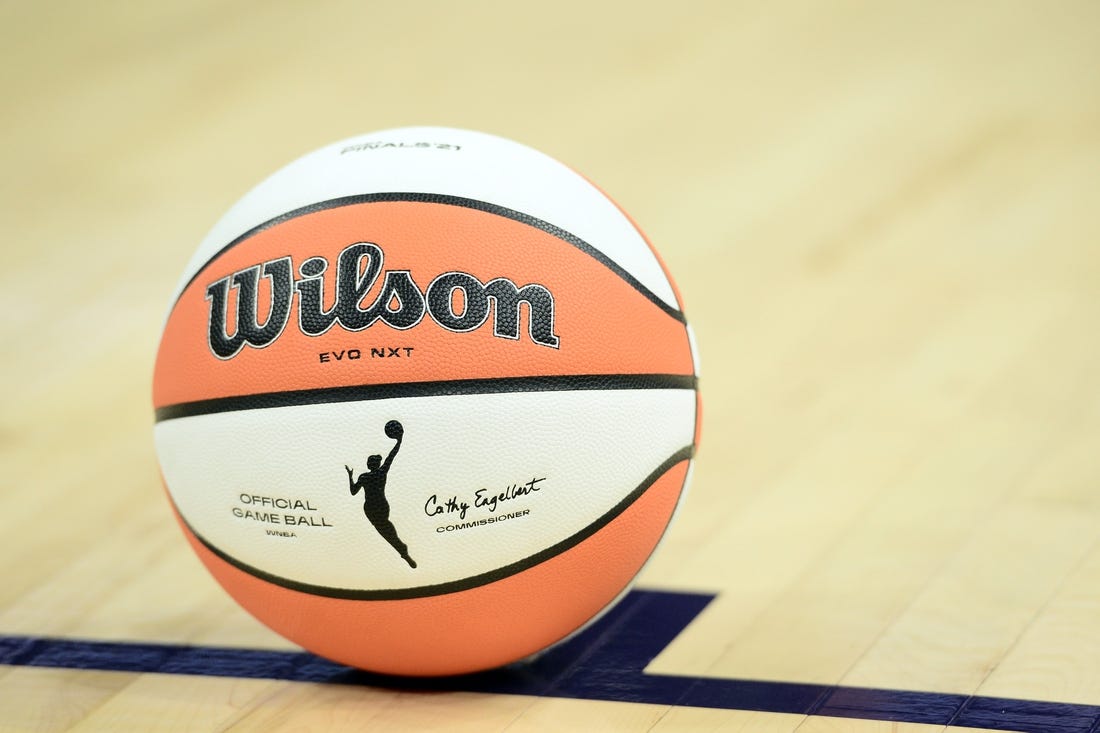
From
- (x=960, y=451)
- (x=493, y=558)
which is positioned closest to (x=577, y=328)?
(x=493, y=558)

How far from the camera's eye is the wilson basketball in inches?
77.0

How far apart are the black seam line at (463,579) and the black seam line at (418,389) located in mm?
164

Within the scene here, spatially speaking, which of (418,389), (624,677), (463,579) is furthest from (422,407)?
(624,677)

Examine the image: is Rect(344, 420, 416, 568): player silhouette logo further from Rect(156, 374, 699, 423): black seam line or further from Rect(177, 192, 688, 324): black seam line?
Rect(177, 192, 688, 324): black seam line

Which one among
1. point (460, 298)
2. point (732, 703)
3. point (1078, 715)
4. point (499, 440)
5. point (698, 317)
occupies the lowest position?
point (1078, 715)

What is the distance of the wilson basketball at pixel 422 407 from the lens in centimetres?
196

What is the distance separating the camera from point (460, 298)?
6.50 feet

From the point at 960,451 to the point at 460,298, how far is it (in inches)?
61.1

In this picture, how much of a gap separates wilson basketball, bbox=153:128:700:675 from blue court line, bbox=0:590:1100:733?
11 centimetres

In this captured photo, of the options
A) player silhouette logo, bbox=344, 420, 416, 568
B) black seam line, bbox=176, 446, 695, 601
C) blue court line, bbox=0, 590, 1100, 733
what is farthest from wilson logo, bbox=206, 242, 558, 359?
blue court line, bbox=0, 590, 1100, 733

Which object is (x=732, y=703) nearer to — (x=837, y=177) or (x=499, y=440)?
(x=499, y=440)

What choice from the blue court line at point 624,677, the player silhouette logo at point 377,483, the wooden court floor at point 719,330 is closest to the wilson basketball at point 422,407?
the player silhouette logo at point 377,483

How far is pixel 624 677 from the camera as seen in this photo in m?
2.26
